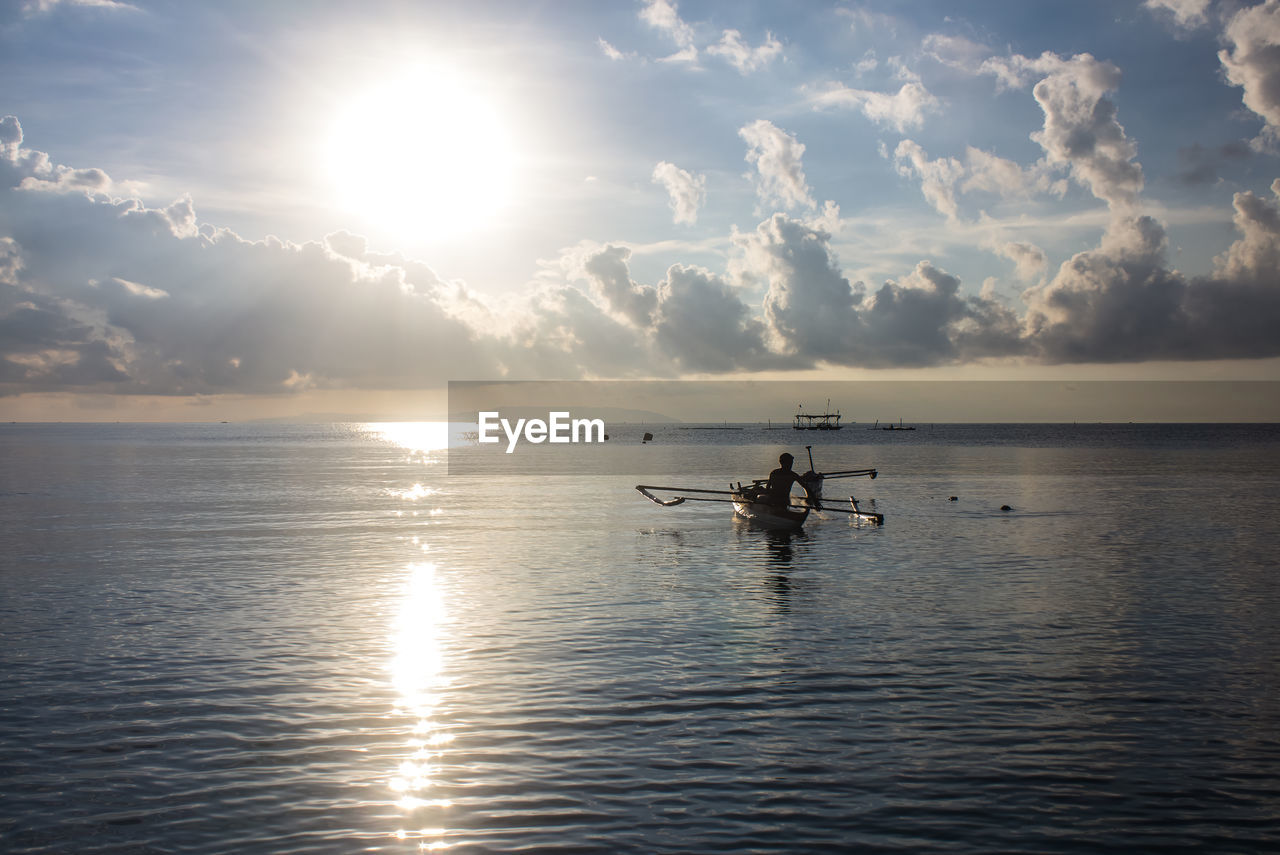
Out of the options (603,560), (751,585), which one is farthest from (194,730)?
(603,560)

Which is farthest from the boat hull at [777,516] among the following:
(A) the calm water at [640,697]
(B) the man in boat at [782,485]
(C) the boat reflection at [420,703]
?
(C) the boat reflection at [420,703]

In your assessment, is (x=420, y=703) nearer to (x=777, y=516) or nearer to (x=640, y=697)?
(x=640, y=697)

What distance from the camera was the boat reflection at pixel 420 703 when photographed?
12367 millimetres

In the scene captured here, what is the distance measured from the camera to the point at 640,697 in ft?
58.4

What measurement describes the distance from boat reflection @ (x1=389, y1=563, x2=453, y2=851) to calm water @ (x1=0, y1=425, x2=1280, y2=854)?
0.08 meters

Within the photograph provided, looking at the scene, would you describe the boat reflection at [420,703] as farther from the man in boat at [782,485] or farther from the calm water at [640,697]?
the man in boat at [782,485]

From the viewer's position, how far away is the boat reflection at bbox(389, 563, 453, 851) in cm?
1237

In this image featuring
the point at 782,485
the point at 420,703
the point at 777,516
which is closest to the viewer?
the point at 420,703

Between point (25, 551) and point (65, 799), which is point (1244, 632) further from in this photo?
point (25, 551)

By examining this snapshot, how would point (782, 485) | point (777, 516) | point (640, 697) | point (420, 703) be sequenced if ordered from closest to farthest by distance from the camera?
point (420, 703) < point (640, 697) < point (782, 485) < point (777, 516)

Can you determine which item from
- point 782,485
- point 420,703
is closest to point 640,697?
point 420,703

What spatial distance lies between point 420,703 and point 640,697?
14.0ft

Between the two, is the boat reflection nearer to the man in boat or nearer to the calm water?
the calm water

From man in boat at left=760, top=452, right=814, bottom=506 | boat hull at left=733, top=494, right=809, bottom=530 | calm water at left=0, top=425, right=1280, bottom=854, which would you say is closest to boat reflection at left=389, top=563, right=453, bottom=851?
calm water at left=0, top=425, right=1280, bottom=854
